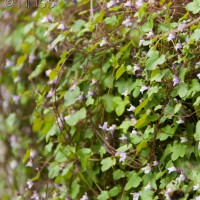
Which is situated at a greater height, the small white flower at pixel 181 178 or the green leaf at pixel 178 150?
the green leaf at pixel 178 150

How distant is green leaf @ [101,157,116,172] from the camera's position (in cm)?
219

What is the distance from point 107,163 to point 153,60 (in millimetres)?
475

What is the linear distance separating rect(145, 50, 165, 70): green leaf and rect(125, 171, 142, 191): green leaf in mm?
435

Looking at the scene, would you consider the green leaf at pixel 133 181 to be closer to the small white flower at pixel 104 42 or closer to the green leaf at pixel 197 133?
the green leaf at pixel 197 133

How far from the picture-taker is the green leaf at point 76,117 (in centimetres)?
238

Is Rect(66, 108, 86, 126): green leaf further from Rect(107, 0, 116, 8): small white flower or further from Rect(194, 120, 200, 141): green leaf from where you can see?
Rect(194, 120, 200, 141): green leaf

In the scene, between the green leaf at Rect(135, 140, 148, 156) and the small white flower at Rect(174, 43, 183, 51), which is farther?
the green leaf at Rect(135, 140, 148, 156)

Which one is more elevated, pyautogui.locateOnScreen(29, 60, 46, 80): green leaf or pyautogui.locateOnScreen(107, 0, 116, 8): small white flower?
pyautogui.locateOnScreen(107, 0, 116, 8): small white flower

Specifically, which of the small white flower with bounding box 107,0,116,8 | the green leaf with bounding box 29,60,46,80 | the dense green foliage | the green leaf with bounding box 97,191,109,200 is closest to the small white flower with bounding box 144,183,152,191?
the dense green foliage

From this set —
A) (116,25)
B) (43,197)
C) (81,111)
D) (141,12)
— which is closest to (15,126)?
(43,197)

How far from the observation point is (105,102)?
239 cm

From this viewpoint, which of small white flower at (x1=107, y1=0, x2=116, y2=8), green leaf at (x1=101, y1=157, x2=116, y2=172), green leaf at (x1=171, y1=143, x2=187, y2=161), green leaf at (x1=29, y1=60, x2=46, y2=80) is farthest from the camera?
green leaf at (x1=29, y1=60, x2=46, y2=80)

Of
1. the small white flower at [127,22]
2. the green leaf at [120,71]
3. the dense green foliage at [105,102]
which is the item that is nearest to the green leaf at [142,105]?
the dense green foliage at [105,102]

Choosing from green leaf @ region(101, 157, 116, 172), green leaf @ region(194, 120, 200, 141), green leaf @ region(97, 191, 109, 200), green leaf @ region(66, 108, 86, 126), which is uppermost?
green leaf @ region(194, 120, 200, 141)
